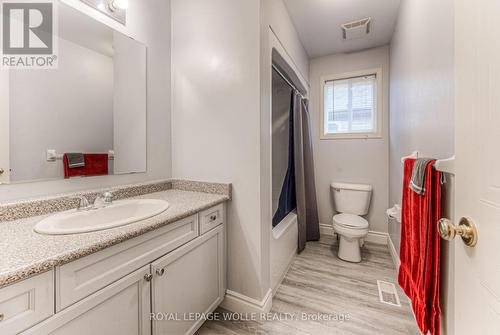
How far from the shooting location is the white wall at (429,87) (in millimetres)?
948

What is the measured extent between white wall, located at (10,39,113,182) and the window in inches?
99.3

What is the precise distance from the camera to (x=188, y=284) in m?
1.23

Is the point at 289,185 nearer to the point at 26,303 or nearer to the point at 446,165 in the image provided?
the point at 446,165

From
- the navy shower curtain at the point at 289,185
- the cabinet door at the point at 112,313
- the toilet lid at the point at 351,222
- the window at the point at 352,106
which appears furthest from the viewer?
the window at the point at 352,106

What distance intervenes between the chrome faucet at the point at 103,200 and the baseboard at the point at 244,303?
1.03m

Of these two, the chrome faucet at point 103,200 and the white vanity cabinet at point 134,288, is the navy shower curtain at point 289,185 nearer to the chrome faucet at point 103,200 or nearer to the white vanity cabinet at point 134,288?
the white vanity cabinet at point 134,288

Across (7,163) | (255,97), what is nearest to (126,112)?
(7,163)

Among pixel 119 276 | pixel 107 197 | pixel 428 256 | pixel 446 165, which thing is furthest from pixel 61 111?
pixel 428 256

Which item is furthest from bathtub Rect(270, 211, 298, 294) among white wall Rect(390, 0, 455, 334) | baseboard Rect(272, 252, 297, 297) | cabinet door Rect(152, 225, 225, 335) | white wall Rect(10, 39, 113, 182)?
white wall Rect(10, 39, 113, 182)

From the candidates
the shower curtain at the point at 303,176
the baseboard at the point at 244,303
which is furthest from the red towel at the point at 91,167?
the shower curtain at the point at 303,176

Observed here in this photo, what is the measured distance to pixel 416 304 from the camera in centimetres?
107

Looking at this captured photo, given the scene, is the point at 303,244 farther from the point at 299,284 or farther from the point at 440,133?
the point at 440,133

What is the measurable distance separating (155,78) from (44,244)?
4.42ft

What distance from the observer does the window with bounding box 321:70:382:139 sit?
2.72 m
